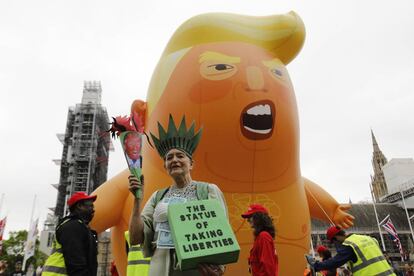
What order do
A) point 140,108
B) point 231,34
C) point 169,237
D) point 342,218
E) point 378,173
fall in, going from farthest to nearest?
point 378,173 < point 342,218 < point 140,108 < point 231,34 < point 169,237

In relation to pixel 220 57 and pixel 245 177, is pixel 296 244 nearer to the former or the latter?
pixel 245 177

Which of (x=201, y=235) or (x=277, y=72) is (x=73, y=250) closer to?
(x=201, y=235)

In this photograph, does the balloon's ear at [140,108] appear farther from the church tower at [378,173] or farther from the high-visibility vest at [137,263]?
the church tower at [378,173]

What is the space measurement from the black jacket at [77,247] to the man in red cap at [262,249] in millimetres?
1393

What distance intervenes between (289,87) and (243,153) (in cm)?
146

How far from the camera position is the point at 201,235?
2004 mm

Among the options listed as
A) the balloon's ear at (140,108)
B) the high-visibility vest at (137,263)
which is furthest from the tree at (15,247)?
the high-visibility vest at (137,263)

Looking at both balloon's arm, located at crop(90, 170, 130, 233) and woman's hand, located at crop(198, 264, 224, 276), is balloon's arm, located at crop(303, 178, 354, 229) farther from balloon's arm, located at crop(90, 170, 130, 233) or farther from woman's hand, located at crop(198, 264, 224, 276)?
woman's hand, located at crop(198, 264, 224, 276)

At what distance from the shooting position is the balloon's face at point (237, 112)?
16.9ft

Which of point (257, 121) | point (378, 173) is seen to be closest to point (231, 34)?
point (257, 121)

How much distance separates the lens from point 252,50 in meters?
5.77

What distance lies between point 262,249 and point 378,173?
7238 centimetres

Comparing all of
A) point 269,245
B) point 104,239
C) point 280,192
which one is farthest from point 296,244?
point 104,239

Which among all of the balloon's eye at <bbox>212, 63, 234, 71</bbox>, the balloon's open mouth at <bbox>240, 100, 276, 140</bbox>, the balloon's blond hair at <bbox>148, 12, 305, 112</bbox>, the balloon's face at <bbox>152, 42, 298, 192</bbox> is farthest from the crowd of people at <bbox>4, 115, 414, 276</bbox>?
the balloon's blond hair at <bbox>148, 12, 305, 112</bbox>
